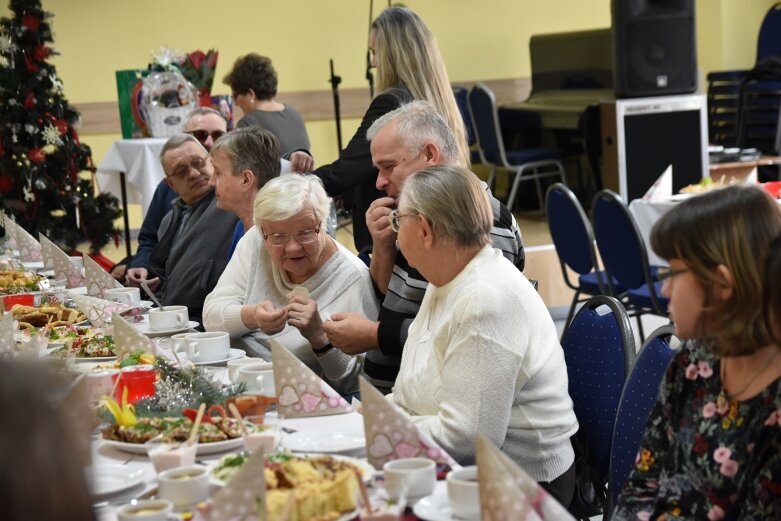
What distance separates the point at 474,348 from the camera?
212 cm

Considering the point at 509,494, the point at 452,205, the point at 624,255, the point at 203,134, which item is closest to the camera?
the point at 509,494

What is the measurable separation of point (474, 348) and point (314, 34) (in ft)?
27.9

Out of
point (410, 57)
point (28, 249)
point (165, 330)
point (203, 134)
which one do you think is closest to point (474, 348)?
point (165, 330)

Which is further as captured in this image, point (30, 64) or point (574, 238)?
point (30, 64)

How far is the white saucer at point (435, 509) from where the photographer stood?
5.12 ft

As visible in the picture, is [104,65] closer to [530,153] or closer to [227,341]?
[530,153]

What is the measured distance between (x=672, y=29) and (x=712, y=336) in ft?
19.9

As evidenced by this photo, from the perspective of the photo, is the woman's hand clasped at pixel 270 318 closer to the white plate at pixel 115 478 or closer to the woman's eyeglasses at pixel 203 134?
the white plate at pixel 115 478

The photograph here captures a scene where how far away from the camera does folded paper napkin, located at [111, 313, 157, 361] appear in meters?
2.66

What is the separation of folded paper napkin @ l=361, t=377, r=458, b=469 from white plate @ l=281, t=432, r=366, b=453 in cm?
14

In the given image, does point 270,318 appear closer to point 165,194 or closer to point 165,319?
point 165,319

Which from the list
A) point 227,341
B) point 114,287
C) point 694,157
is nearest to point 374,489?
point 227,341

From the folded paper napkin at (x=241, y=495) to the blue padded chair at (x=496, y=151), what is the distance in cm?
789

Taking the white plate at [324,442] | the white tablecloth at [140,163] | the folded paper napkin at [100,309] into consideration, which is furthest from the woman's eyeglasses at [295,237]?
the white tablecloth at [140,163]
